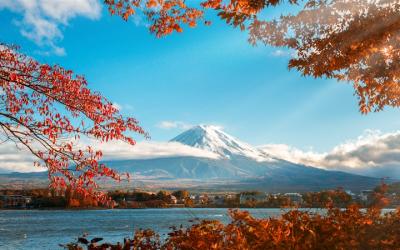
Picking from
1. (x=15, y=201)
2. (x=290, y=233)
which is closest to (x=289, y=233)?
(x=290, y=233)

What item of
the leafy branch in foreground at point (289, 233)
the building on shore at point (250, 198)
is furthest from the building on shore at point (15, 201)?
the leafy branch in foreground at point (289, 233)

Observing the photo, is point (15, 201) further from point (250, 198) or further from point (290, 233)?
point (290, 233)

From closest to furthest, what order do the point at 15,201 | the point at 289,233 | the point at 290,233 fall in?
the point at 289,233, the point at 290,233, the point at 15,201

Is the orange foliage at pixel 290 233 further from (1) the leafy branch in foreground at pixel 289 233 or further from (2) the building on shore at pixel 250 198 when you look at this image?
(2) the building on shore at pixel 250 198

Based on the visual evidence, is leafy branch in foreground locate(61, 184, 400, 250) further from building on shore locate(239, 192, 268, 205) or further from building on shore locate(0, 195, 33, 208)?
building on shore locate(0, 195, 33, 208)

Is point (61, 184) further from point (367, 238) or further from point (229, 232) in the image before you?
point (367, 238)

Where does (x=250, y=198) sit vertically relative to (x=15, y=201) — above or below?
below

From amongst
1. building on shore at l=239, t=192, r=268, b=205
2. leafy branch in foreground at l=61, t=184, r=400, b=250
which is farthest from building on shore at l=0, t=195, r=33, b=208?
leafy branch in foreground at l=61, t=184, r=400, b=250

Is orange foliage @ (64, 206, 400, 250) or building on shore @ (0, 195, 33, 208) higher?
building on shore @ (0, 195, 33, 208)

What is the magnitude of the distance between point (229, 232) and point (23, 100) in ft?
14.7

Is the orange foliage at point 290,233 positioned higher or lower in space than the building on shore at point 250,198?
lower

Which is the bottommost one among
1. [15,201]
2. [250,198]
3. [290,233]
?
[290,233]

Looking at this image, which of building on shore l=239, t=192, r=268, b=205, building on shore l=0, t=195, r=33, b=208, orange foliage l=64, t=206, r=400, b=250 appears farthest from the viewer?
building on shore l=0, t=195, r=33, b=208

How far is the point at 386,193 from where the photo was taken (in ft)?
32.7
